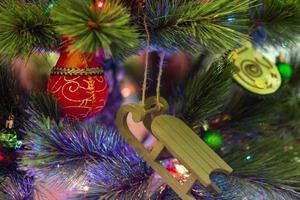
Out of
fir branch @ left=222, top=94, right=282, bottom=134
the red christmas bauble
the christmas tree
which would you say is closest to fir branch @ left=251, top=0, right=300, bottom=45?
the christmas tree

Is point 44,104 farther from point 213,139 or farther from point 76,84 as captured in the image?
point 213,139

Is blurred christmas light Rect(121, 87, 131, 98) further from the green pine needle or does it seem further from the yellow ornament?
the green pine needle

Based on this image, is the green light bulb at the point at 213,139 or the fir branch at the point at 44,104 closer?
the fir branch at the point at 44,104

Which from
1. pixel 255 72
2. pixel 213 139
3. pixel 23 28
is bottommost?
pixel 23 28

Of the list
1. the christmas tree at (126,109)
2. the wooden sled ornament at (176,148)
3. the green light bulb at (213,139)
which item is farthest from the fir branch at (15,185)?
the green light bulb at (213,139)

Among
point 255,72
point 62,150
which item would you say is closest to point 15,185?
point 62,150

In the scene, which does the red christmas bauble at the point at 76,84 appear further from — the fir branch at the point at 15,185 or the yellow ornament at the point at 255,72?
the yellow ornament at the point at 255,72
